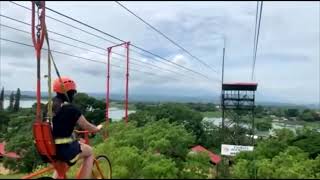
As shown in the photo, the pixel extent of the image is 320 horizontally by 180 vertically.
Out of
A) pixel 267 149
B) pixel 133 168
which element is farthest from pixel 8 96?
pixel 133 168

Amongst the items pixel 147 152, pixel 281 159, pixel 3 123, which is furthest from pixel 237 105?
pixel 3 123

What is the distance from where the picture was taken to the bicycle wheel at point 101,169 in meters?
7.80

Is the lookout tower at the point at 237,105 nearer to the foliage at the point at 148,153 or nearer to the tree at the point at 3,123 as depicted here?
the foliage at the point at 148,153

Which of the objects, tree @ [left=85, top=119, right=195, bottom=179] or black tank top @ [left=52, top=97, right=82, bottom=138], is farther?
tree @ [left=85, top=119, right=195, bottom=179]

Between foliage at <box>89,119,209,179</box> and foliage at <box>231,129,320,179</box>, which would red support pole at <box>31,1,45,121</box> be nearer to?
foliage at <box>89,119,209,179</box>

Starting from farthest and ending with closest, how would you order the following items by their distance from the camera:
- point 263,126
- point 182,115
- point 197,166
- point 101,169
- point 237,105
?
point 263,126, point 182,115, point 237,105, point 197,166, point 101,169

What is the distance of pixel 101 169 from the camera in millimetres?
8156

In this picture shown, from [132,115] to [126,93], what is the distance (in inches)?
1282

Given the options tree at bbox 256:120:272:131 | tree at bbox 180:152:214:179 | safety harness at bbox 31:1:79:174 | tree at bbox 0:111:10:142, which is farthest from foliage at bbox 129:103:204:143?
safety harness at bbox 31:1:79:174

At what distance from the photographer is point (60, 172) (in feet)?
24.0

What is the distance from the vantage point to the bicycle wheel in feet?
25.6

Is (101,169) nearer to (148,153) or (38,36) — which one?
(38,36)

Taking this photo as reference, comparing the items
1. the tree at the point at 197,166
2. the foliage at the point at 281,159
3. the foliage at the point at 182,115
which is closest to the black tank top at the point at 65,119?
the foliage at the point at 281,159

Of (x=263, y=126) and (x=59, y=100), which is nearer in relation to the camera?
(x=59, y=100)
